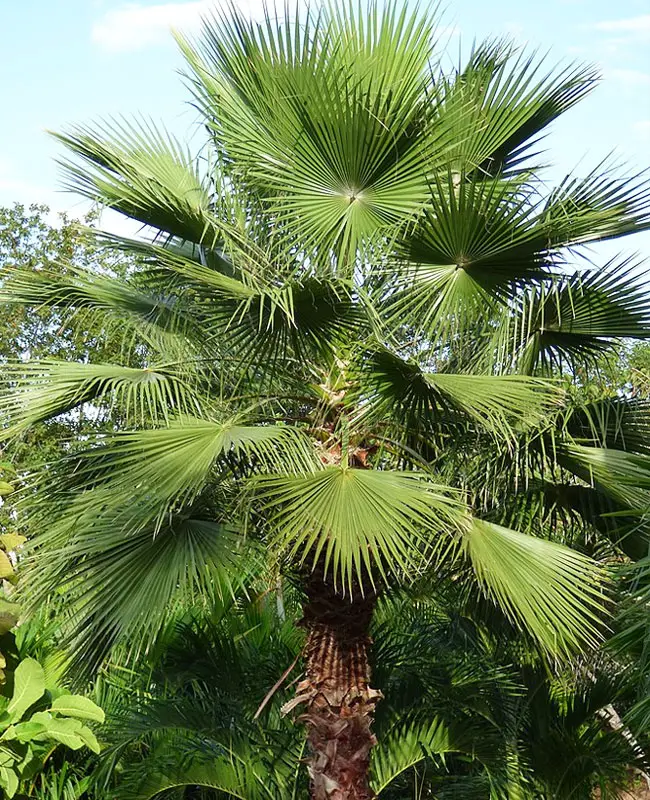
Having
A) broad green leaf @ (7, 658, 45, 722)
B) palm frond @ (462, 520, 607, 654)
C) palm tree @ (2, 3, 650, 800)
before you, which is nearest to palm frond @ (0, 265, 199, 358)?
palm tree @ (2, 3, 650, 800)

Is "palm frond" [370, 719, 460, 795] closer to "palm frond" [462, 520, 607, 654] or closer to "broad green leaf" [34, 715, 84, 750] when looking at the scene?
"palm frond" [462, 520, 607, 654]

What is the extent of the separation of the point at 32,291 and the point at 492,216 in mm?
2724

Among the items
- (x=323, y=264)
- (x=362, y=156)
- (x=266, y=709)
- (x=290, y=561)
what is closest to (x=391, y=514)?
(x=290, y=561)

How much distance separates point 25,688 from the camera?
4.66 metres

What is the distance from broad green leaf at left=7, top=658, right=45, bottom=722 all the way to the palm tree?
398 mm

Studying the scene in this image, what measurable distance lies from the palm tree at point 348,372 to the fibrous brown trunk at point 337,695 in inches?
0.6

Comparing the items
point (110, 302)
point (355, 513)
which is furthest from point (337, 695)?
point (110, 302)

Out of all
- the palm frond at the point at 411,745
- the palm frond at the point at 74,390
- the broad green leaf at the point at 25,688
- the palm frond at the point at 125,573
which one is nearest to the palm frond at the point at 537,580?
the palm frond at the point at 125,573

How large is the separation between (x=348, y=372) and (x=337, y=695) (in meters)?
1.75

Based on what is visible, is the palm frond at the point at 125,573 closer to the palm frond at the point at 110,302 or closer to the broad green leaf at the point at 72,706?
the broad green leaf at the point at 72,706

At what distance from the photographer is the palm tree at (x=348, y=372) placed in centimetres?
482

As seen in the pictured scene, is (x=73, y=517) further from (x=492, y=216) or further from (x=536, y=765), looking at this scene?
(x=536, y=765)

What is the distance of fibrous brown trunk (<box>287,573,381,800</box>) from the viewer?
5.22 m

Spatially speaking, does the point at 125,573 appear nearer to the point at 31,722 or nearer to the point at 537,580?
the point at 31,722
